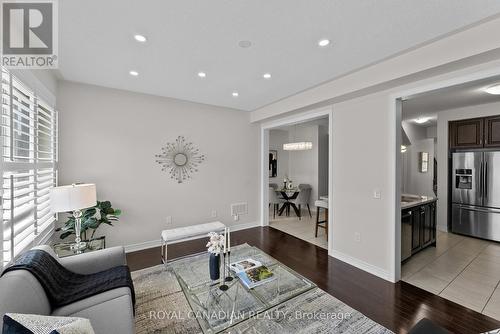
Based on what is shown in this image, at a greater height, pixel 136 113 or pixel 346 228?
pixel 136 113

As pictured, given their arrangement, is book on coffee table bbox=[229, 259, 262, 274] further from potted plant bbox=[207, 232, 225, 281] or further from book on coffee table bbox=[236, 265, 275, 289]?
potted plant bbox=[207, 232, 225, 281]

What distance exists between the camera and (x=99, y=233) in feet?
11.0

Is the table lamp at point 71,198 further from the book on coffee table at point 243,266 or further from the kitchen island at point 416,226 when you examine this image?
the kitchen island at point 416,226

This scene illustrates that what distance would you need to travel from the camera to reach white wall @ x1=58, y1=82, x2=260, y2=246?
3.20 metres

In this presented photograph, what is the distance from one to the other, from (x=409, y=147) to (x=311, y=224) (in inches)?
165

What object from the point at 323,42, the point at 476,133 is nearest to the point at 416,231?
the point at 476,133

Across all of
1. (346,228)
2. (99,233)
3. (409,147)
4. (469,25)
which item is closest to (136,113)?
(99,233)

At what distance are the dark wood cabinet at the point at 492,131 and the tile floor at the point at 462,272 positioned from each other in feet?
6.33

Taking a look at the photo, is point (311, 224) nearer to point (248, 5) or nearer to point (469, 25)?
point (469, 25)

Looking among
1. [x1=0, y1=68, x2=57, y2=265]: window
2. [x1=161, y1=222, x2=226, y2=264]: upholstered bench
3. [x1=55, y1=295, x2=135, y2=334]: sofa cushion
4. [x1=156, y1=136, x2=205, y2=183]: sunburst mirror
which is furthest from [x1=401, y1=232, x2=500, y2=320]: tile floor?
[x1=0, y1=68, x2=57, y2=265]: window

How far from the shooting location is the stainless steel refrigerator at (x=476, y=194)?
396 centimetres

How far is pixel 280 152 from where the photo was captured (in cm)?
745

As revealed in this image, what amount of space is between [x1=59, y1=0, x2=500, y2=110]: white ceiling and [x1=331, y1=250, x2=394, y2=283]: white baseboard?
270 centimetres

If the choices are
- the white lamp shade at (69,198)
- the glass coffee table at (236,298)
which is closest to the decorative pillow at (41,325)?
the glass coffee table at (236,298)
